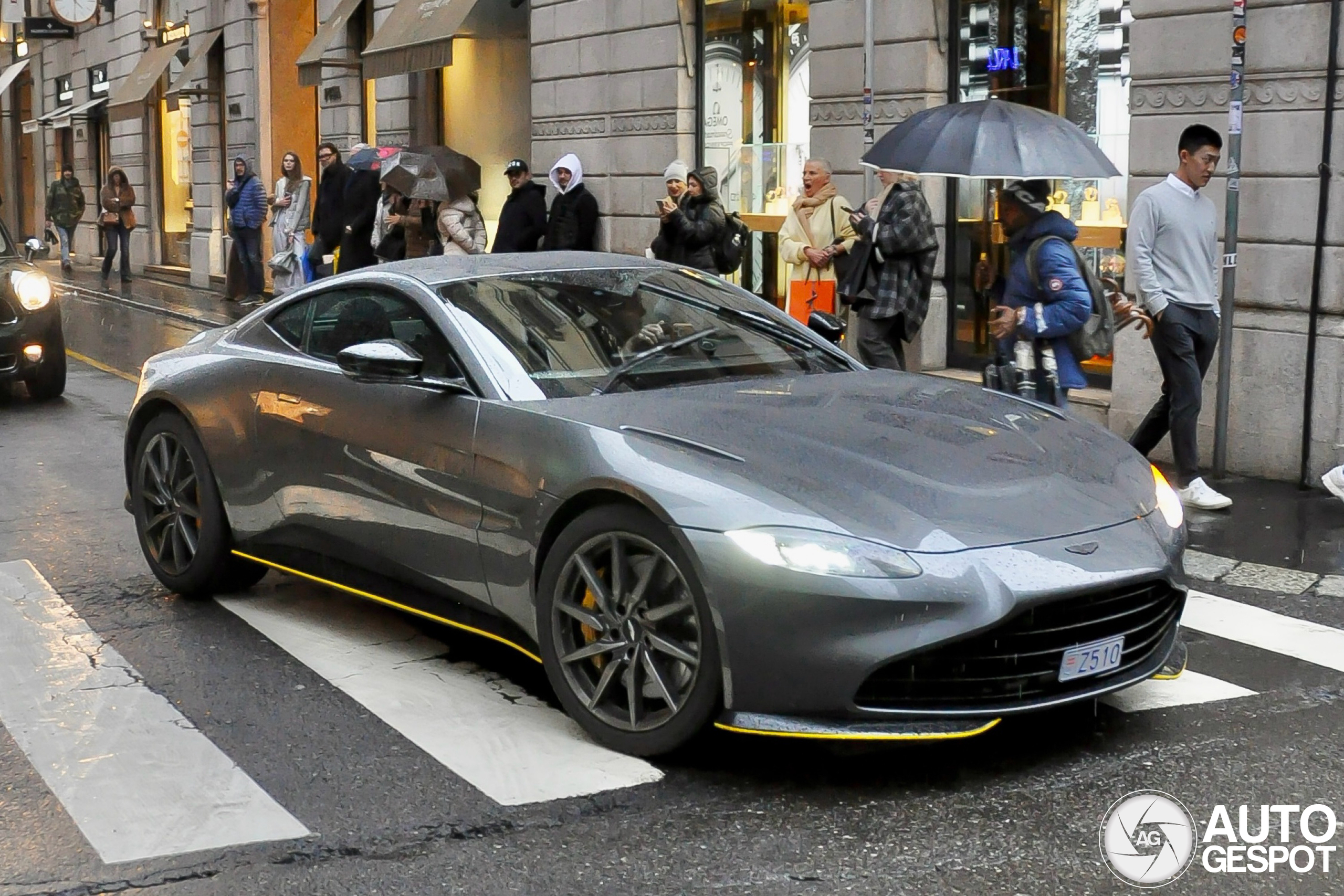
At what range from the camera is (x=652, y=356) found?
18.1ft

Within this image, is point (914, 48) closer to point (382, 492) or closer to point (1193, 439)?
point (1193, 439)

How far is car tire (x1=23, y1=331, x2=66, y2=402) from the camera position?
12.8 m

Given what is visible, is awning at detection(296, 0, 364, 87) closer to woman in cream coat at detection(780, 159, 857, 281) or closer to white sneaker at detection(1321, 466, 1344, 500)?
woman in cream coat at detection(780, 159, 857, 281)

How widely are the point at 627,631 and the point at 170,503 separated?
9.20 feet

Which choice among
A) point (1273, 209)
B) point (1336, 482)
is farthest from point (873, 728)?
point (1273, 209)

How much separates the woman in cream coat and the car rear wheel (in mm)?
5265

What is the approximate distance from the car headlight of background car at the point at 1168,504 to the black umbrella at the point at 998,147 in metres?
2.94

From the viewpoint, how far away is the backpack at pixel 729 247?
1267cm

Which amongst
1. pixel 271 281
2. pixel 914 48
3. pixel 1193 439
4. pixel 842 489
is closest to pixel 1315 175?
pixel 1193 439

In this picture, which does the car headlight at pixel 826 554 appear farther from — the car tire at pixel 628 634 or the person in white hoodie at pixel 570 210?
the person in white hoodie at pixel 570 210

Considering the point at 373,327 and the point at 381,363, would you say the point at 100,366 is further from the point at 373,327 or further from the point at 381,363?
the point at 381,363

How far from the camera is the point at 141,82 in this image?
29.7m

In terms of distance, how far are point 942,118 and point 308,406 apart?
13.9ft

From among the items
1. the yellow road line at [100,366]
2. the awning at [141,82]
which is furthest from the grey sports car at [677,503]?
the awning at [141,82]
